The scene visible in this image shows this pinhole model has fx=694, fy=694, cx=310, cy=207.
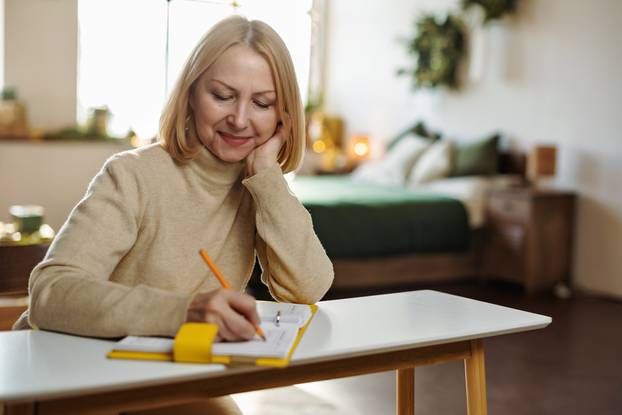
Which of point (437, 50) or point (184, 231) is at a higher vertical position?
point (437, 50)

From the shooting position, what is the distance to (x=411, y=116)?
6500mm

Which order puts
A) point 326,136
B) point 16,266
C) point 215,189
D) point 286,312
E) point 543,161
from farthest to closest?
1. point 326,136
2. point 543,161
3. point 16,266
4. point 215,189
5. point 286,312

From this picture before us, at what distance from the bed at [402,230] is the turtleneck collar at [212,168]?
9.04 feet

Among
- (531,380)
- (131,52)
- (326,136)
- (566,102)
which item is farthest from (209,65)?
(326,136)

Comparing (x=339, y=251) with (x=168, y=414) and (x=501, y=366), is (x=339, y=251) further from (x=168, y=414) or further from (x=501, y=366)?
(x=168, y=414)

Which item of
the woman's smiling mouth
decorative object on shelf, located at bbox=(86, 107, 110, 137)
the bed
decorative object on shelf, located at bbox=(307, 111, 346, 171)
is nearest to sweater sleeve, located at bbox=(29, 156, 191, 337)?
the woman's smiling mouth

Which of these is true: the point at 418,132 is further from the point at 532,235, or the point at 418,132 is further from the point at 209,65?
the point at 209,65

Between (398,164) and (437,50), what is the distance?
3.25ft

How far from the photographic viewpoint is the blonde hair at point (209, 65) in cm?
135

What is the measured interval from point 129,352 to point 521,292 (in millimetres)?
4073

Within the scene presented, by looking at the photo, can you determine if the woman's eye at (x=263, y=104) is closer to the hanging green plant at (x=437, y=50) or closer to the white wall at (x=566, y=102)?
the white wall at (x=566, y=102)

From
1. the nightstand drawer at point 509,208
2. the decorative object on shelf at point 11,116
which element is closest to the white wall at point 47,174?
the decorative object on shelf at point 11,116

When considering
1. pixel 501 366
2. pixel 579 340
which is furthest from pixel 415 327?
pixel 579 340

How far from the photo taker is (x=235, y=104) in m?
1.38
